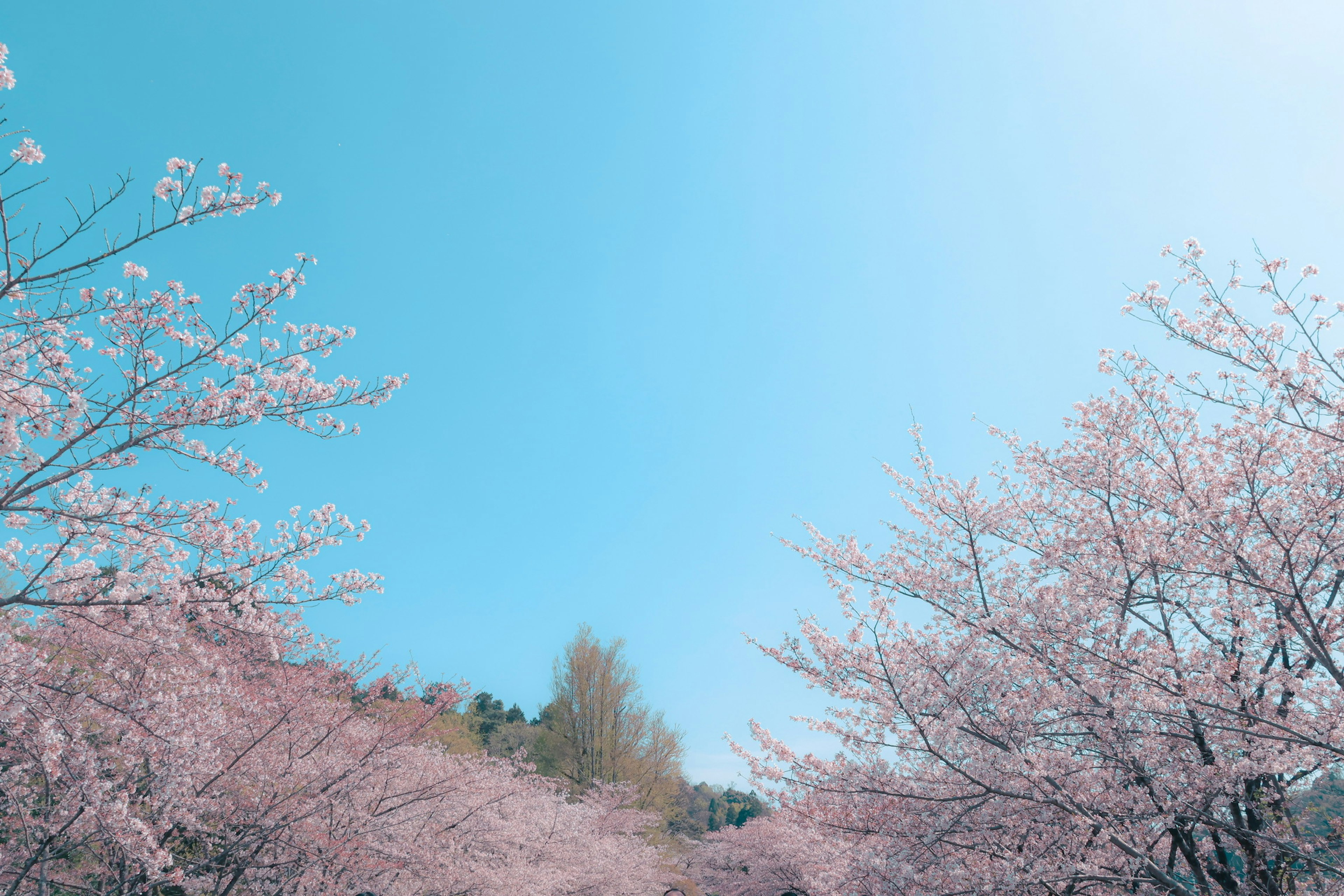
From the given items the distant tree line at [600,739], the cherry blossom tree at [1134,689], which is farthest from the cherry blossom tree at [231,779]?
the distant tree line at [600,739]

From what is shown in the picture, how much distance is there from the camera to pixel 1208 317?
4.67m

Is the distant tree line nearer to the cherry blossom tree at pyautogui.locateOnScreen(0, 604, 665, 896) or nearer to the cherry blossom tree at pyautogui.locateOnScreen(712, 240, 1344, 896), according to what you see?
the cherry blossom tree at pyautogui.locateOnScreen(0, 604, 665, 896)

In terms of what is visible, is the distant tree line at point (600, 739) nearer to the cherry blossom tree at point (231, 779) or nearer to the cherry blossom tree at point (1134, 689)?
the cherry blossom tree at point (231, 779)

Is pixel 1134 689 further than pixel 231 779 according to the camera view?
No

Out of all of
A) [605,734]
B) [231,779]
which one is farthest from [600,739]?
[231,779]

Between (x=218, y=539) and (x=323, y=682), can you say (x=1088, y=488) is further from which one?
(x=323, y=682)

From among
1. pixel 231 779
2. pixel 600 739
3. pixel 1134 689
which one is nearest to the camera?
pixel 1134 689

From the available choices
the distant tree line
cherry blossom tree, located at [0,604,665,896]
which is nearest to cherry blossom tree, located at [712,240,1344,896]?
cherry blossom tree, located at [0,604,665,896]

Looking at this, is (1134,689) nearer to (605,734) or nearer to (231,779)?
(231,779)

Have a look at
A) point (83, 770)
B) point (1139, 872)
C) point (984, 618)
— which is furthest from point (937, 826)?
point (83, 770)

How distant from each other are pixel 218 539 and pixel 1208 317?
750 centimetres

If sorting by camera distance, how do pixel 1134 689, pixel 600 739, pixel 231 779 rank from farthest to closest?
pixel 600 739
pixel 231 779
pixel 1134 689

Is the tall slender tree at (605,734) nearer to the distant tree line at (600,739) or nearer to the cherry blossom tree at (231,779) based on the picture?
the distant tree line at (600,739)

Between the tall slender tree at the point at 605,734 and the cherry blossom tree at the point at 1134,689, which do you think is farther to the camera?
the tall slender tree at the point at 605,734
